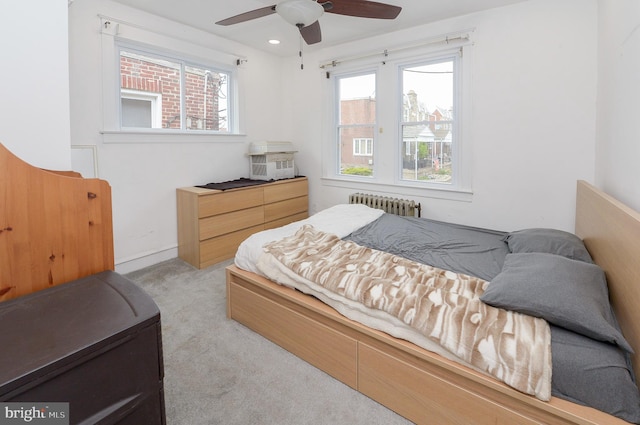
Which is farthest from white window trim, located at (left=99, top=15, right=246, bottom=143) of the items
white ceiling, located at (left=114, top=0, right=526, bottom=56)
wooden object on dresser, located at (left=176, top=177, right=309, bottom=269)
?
wooden object on dresser, located at (left=176, top=177, right=309, bottom=269)

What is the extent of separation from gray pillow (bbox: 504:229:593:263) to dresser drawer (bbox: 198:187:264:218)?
2.71 metres

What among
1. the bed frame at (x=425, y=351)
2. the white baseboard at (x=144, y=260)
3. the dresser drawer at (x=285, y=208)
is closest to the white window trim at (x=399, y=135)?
the dresser drawer at (x=285, y=208)

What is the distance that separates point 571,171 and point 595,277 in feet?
6.06

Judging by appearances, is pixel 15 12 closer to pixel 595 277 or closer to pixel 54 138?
pixel 54 138

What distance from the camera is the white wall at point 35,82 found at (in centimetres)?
102

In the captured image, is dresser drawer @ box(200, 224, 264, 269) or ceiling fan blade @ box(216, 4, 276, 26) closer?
ceiling fan blade @ box(216, 4, 276, 26)

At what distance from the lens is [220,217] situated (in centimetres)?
353

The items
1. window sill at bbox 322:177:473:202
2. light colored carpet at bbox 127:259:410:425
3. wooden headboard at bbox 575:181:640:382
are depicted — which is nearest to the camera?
wooden headboard at bbox 575:181:640:382

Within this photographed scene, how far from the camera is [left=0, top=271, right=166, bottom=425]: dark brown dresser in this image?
64 cm

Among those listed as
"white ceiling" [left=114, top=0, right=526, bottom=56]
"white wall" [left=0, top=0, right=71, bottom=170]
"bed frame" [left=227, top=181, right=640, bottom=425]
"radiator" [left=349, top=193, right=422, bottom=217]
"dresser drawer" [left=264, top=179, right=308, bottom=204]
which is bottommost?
"bed frame" [left=227, top=181, right=640, bottom=425]

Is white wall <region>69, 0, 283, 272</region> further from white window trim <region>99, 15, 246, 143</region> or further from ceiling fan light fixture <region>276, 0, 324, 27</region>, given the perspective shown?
ceiling fan light fixture <region>276, 0, 324, 27</region>

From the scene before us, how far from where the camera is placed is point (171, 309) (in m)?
2.58

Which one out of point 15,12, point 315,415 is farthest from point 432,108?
point 15,12

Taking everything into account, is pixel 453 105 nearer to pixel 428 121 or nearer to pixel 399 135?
pixel 428 121
